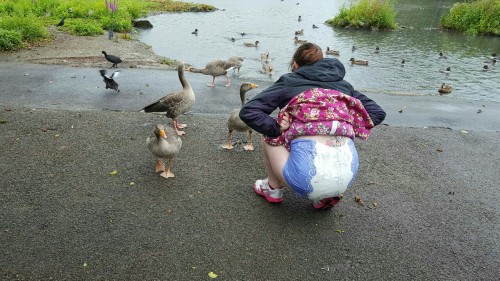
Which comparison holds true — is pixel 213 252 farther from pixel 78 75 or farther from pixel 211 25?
pixel 211 25

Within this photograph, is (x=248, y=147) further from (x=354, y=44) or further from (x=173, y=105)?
(x=354, y=44)

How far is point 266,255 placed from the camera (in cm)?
380

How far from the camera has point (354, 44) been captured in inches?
918

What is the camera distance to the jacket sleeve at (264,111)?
152 inches

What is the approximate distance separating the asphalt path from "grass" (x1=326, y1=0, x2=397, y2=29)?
24.2 metres

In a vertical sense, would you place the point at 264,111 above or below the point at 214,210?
above

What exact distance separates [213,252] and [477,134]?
6.29 m

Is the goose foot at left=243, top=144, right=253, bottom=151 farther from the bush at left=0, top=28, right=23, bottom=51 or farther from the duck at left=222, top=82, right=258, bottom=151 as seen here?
the bush at left=0, top=28, right=23, bottom=51

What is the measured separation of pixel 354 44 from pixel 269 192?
20840 mm

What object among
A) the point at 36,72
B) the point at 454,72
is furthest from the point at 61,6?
the point at 454,72

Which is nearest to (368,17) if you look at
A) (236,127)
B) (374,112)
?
(236,127)

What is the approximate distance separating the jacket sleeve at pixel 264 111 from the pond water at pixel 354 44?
26.6ft

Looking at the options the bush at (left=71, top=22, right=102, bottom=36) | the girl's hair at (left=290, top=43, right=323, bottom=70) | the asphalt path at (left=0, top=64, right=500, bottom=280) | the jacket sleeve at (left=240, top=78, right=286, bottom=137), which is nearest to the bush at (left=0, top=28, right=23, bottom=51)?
the bush at (left=71, top=22, right=102, bottom=36)

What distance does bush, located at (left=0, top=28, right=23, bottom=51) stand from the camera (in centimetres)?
1170
